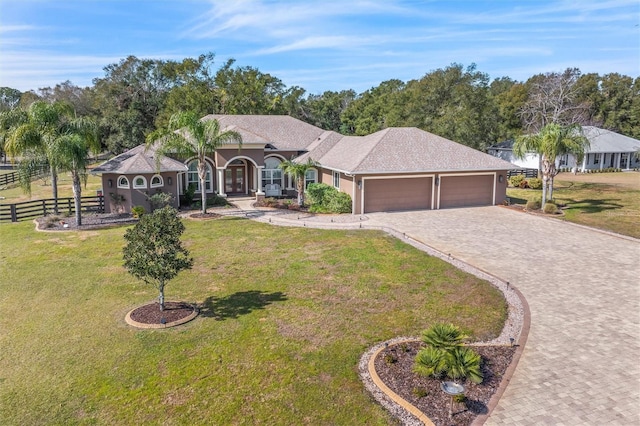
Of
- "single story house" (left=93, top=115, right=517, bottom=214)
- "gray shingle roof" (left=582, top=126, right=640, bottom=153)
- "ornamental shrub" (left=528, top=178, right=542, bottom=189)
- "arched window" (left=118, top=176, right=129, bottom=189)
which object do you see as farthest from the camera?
"gray shingle roof" (left=582, top=126, right=640, bottom=153)

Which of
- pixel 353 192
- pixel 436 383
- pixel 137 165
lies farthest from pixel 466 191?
pixel 436 383

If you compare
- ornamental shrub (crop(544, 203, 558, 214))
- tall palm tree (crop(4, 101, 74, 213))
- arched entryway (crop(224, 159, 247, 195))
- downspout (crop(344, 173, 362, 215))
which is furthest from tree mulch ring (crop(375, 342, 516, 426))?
arched entryway (crop(224, 159, 247, 195))

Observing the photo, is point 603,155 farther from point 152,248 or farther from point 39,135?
point 39,135

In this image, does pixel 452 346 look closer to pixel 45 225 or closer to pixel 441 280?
pixel 441 280

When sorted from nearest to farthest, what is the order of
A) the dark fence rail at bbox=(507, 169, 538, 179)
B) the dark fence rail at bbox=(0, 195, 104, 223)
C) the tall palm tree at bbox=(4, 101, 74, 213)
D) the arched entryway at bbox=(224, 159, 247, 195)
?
the tall palm tree at bbox=(4, 101, 74, 213) → the dark fence rail at bbox=(0, 195, 104, 223) → the arched entryway at bbox=(224, 159, 247, 195) → the dark fence rail at bbox=(507, 169, 538, 179)

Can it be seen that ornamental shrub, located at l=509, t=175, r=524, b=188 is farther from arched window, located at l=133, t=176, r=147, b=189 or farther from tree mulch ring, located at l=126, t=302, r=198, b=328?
tree mulch ring, located at l=126, t=302, r=198, b=328
